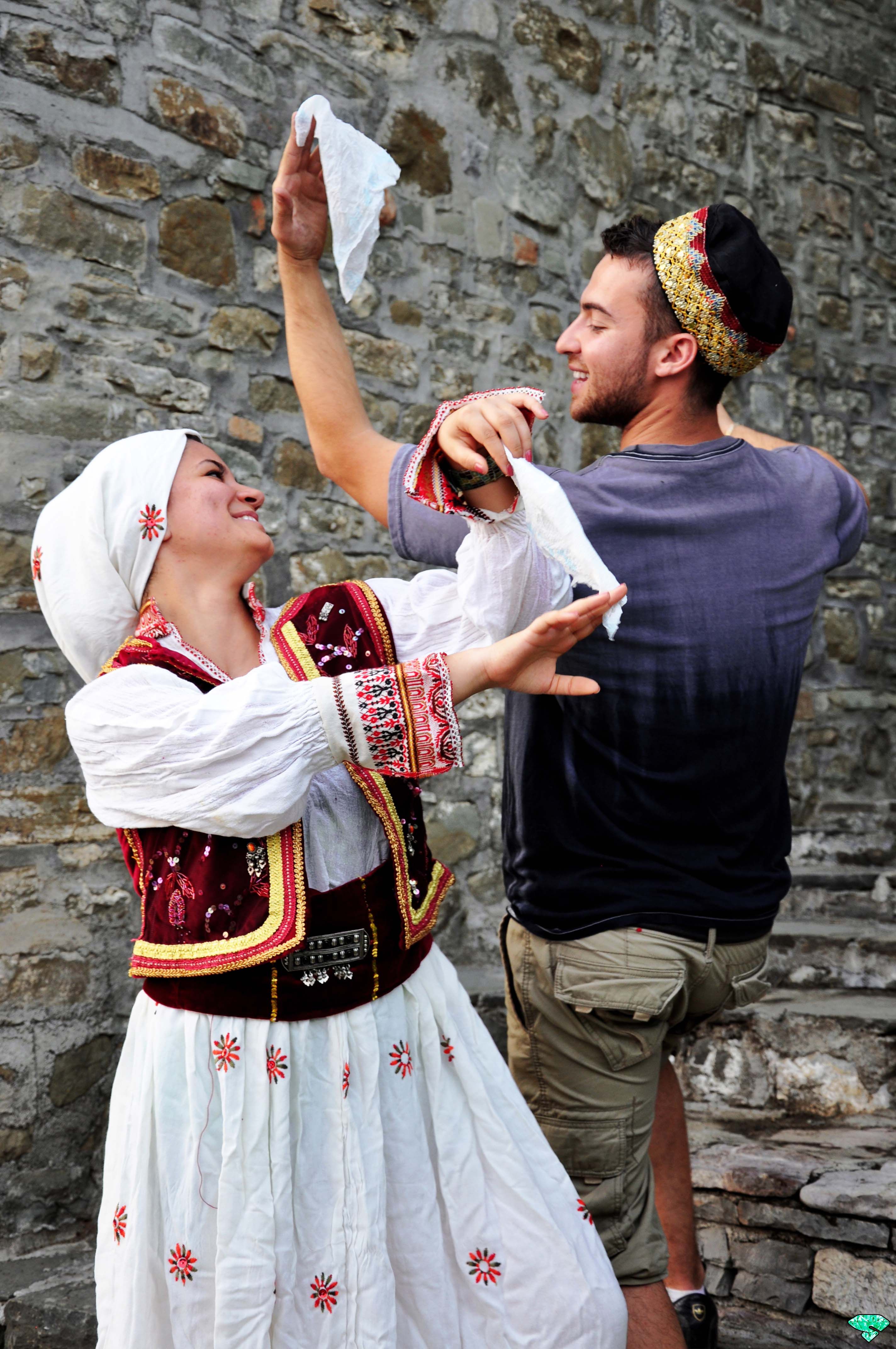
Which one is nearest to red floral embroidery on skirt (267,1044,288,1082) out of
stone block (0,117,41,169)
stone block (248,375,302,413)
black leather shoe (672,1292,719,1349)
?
black leather shoe (672,1292,719,1349)

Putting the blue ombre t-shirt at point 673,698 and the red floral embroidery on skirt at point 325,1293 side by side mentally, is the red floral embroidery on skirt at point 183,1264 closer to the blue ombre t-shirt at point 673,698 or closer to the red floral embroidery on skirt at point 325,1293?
the red floral embroidery on skirt at point 325,1293

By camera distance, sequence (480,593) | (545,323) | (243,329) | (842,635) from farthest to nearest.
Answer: (842,635), (545,323), (243,329), (480,593)

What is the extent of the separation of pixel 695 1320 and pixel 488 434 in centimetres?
191

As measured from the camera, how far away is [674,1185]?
2344mm

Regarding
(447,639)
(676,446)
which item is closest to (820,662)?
(676,446)

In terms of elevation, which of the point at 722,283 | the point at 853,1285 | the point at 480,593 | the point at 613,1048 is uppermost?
the point at 722,283

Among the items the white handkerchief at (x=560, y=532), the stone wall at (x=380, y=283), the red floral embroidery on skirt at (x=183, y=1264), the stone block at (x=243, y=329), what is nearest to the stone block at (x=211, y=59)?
the stone wall at (x=380, y=283)

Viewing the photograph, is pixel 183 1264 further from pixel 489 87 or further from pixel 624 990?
pixel 489 87

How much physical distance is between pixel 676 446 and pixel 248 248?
1738 millimetres

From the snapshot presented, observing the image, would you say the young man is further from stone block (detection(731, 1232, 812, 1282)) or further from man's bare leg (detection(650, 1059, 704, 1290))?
stone block (detection(731, 1232, 812, 1282))

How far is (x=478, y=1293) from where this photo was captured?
1553 millimetres

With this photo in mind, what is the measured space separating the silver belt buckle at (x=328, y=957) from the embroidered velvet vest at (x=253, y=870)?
0.02 m

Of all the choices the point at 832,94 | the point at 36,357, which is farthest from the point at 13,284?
the point at 832,94

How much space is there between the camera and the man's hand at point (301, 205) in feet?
5.79
